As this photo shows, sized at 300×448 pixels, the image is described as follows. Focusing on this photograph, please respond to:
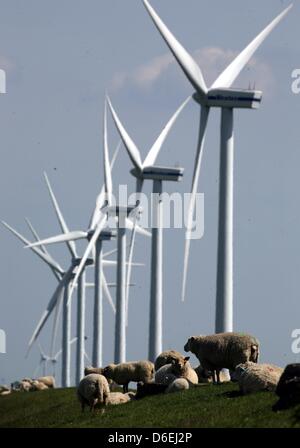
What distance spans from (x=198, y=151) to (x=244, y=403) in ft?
96.6

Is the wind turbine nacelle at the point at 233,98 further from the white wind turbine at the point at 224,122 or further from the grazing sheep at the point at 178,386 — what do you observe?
the grazing sheep at the point at 178,386

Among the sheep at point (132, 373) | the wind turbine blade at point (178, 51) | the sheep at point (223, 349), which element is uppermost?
the wind turbine blade at point (178, 51)

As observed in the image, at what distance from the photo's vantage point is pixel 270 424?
38375 millimetres

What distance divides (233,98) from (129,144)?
18.0 m

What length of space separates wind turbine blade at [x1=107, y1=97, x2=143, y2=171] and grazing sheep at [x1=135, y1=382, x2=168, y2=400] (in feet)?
122

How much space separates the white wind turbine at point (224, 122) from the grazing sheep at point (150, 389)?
52.5ft

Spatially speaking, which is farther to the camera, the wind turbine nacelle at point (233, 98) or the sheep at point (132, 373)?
the wind turbine nacelle at point (233, 98)

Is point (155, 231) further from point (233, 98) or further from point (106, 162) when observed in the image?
point (233, 98)

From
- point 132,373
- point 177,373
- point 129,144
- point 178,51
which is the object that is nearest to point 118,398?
point 177,373

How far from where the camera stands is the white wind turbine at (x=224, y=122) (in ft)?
240

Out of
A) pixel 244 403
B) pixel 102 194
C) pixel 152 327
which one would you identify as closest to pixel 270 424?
pixel 244 403

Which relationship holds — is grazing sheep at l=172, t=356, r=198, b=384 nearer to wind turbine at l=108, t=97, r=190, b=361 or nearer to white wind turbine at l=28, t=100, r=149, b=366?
wind turbine at l=108, t=97, r=190, b=361

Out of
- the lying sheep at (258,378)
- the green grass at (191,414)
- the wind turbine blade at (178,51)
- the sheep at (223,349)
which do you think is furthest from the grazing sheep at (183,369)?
the wind turbine blade at (178,51)

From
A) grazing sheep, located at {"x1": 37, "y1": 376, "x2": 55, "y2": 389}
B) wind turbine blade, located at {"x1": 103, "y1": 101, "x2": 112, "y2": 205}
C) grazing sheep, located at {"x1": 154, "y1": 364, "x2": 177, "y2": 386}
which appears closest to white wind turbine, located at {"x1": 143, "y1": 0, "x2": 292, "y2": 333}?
grazing sheep, located at {"x1": 154, "y1": 364, "x2": 177, "y2": 386}
